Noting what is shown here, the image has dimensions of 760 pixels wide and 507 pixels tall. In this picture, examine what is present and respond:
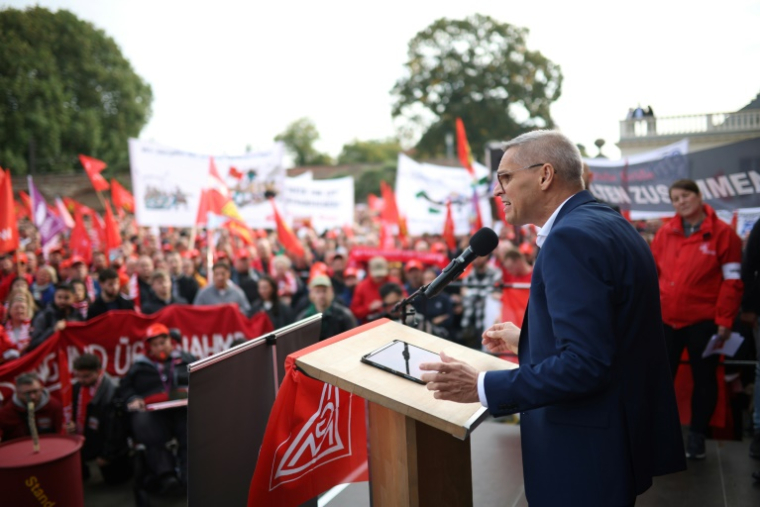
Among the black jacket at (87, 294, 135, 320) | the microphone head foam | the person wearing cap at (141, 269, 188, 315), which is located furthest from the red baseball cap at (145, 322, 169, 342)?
the microphone head foam

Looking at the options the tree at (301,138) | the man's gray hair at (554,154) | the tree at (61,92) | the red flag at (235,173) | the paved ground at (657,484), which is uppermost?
the tree at (301,138)

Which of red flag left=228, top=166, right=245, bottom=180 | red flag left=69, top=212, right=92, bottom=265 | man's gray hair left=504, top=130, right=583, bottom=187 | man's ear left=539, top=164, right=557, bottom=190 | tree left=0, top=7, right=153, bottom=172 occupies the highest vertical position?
tree left=0, top=7, right=153, bottom=172

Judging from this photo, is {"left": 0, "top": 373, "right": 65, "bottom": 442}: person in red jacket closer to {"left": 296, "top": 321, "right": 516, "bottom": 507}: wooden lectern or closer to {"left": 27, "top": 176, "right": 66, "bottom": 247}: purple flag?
{"left": 296, "top": 321, "right": 516, "bottom": 507}: wooden lectern

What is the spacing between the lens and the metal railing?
525 cm

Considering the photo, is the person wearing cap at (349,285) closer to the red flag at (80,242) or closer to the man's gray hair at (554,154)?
the red flag at (80,242)

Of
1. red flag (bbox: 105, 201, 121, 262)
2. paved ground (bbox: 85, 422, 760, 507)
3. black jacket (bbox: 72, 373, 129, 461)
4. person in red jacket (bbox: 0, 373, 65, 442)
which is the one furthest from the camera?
red flag (bbox: 105, 201, 121, 262)

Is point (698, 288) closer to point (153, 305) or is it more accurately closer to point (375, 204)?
point (153, 305)

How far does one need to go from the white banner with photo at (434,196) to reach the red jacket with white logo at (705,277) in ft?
24.2

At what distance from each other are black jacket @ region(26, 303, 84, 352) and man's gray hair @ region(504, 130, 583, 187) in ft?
19.1

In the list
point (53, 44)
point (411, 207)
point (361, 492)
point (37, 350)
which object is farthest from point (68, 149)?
point (361, 492)

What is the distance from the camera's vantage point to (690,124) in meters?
6.06

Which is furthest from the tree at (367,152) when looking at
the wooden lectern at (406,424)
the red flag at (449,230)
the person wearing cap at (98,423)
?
the wooden lectern at (406,424)

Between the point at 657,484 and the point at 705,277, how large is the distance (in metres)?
1.46

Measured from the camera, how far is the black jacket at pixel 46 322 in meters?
6.16
